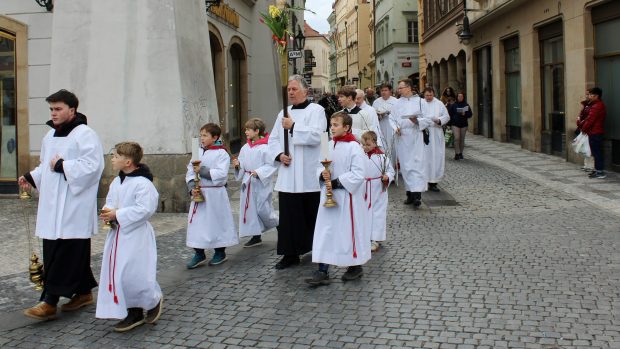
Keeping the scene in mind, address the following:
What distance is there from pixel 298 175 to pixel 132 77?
4.75 meters

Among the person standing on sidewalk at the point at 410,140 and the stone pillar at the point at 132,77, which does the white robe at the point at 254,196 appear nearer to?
the stone pillar at the point at 132,77

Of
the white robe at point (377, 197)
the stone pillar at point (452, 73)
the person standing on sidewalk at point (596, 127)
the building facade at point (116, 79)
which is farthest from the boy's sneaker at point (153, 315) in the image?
the stone pillar at point (452, 73)

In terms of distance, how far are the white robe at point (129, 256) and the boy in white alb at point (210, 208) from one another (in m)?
1.88

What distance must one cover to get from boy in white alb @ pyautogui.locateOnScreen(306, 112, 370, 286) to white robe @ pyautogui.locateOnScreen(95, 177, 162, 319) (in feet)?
5.50

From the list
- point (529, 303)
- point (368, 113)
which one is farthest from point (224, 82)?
point (529, 303)

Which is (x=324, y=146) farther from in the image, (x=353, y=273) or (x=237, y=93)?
(x=237, y=93)

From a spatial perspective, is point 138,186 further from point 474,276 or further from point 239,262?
point 474,276

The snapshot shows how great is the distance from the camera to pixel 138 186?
197 inches

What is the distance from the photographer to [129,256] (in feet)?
16.3

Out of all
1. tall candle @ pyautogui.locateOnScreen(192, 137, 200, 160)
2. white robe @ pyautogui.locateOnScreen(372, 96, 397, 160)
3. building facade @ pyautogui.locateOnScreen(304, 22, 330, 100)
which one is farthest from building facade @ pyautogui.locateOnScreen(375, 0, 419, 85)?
building facade @ pyautogui.locateOnScreen(304, 22, 330, 100)

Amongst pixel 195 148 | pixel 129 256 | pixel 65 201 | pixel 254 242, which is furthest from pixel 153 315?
pixel 254 242

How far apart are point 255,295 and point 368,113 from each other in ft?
13.5

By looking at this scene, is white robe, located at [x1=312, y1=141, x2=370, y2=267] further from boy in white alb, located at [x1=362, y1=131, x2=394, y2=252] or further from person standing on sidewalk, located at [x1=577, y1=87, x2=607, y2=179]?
person standing on sidewalk, located at [x1=577, y1=87, x2=607, y2=179]

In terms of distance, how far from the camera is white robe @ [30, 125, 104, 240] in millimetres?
5277
